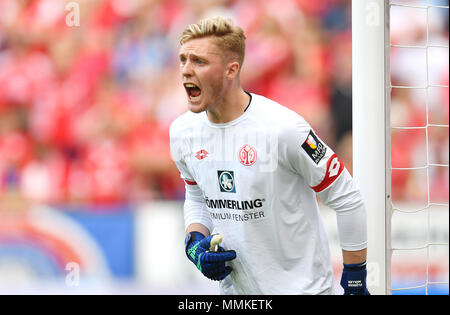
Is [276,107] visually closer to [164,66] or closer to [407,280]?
[407,280]

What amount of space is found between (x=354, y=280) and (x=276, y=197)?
37 centimetres

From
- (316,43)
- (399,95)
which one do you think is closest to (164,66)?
(316,43)

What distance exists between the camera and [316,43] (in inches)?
189

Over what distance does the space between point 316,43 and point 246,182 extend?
308 cm

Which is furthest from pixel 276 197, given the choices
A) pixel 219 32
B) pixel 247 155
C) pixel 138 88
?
pixel 138 88

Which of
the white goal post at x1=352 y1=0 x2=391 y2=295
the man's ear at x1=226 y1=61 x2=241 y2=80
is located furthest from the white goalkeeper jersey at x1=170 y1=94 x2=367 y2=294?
the white goal post at x1=352 y1=0 x2=391 y2=295

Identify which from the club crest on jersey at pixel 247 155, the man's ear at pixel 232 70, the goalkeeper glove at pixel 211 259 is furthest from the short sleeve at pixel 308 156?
the goalkeeper glove at pixel 211 259

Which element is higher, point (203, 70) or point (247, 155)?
point (203, 70)

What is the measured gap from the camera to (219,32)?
1.93 metres

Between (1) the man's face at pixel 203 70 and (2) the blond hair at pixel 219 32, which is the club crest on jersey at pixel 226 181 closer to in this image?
(1) the man's face at pixel 203 70

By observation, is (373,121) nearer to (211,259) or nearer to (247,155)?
(247,155)

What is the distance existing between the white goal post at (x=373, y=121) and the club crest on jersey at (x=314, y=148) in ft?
1.30

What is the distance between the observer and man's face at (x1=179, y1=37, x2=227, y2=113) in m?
1.93

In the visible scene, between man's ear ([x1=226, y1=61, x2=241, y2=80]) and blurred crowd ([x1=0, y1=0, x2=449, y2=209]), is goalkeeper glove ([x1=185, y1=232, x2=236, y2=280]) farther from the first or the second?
blurred crowd ([x1=0, y1=0, x2=449, y2=209])
